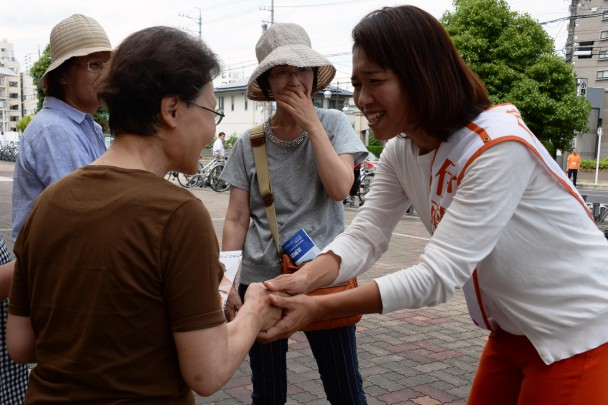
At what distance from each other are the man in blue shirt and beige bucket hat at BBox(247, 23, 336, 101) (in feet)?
2.12

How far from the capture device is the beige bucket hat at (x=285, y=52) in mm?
2436

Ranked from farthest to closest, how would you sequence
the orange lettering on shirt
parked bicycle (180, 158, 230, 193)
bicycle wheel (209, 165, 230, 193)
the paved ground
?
parked bicycle (180, 158, 230, 193)
bicycle wheel (209, 165, 230, 193)
the paved ground
the orange lettering on shirt

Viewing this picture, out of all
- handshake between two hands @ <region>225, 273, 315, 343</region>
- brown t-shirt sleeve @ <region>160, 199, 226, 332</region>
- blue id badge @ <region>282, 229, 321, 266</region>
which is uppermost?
brown t-shirt sleeve @ <region>160, 199, 226, 332</region>

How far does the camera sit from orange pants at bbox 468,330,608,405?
1704 mm

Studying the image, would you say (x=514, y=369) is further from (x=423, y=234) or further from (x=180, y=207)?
(x=423, y=234)

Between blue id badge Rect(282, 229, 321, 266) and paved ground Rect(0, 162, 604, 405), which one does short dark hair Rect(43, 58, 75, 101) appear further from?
paved ground Rect(0, 162, 604, 405)

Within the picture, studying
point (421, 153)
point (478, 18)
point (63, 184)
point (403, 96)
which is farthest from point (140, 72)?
point (478, 18)

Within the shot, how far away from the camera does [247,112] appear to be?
175 feet

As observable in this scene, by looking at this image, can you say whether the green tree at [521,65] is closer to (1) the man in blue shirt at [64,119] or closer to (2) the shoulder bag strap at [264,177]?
(2) the shoulder bag strap at [264,177]

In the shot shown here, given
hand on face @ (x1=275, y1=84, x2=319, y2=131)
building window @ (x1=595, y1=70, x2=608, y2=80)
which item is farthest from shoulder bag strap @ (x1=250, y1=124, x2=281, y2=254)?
building window @ (x1=595, y1=70, x2=608, y2=80)

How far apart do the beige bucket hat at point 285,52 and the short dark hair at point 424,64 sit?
623mm

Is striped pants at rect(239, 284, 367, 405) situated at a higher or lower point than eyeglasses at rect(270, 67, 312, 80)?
lower

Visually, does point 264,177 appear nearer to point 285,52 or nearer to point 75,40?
point 285,52

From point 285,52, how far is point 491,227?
1219 mm
